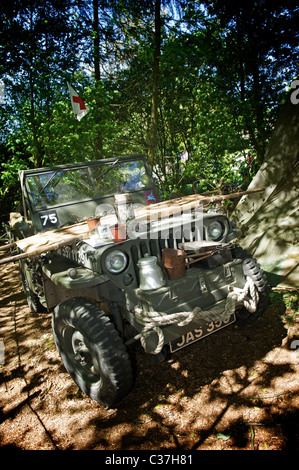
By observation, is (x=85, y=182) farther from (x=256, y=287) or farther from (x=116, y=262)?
(x=256, y=287)

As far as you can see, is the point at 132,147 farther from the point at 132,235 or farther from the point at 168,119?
the point at 132,235

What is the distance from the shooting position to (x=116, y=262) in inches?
96.7

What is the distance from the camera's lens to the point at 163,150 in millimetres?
10758

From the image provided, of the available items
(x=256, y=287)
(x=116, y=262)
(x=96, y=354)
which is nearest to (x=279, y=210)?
(x=256, y=287)

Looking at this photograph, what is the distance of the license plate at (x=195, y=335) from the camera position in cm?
248

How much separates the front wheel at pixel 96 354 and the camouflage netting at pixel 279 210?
2.45 metres

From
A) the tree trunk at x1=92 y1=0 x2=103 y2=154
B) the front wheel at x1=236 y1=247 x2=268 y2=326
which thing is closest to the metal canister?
the front wheel at x1=236 y1=247 x2=268 y2=326

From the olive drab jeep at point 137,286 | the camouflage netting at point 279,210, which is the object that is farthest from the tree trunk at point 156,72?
the olive drab jeep at point 137,286

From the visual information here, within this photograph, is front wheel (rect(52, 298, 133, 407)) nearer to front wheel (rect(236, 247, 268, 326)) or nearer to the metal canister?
the metal canister

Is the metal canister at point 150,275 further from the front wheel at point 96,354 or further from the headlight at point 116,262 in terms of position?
the front wheel at point 96,354

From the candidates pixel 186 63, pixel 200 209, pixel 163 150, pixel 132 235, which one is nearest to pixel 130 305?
pixel 132 235

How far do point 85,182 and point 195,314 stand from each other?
2.67 m

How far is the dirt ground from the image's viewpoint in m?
2.00
